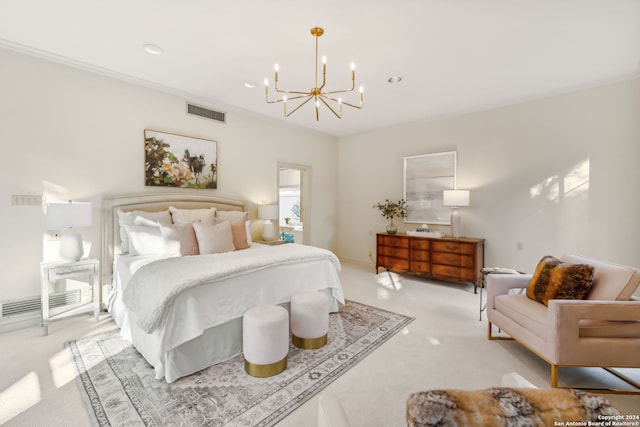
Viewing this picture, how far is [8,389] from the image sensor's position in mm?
1971

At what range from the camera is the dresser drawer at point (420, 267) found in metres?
4.66

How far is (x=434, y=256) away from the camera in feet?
15.1

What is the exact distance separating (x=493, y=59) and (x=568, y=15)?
2.38 ft

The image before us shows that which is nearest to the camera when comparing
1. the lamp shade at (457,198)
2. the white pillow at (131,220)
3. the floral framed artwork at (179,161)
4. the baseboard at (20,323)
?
the baseboard at (20,323)

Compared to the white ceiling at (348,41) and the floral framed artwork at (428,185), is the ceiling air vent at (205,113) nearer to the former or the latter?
the white ceiling at (348,41)

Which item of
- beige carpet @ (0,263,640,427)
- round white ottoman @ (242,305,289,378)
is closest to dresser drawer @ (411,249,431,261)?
beige carpet @ (0,263,640,427)

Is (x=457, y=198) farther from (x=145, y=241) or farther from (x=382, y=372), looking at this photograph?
(x=145, y=241)

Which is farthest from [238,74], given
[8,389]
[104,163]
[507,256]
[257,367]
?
[507,256]

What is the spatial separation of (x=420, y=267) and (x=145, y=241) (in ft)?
13.0

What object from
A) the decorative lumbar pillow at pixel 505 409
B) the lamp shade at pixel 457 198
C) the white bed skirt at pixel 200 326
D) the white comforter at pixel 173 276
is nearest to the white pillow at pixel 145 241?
the white bed skirt at pixel 200 326

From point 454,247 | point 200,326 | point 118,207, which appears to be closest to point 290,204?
point 454,247

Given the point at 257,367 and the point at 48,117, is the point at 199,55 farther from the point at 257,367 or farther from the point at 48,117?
the point at 257,367

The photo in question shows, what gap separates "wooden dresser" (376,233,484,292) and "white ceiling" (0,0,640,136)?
2.24 metres

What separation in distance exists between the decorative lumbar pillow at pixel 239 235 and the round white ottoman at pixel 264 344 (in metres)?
1.53
